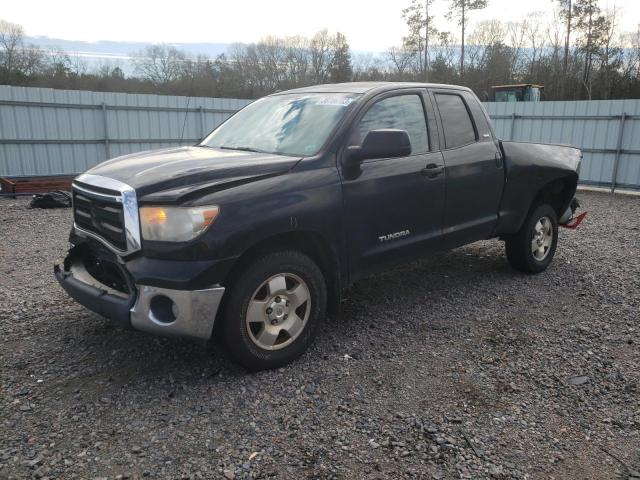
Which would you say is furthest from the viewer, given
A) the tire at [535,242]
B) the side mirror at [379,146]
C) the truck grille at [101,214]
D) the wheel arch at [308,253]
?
the tire at [535,242]

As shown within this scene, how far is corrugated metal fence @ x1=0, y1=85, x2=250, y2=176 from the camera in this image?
12453 millimetres

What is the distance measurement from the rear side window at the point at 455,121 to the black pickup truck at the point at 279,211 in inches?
0.6

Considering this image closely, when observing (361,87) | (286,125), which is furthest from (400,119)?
(286,125)

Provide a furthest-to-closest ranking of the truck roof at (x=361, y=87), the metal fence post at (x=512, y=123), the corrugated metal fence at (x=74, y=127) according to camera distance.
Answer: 1. the metal fence post at (x=512, y=123)
2. the corrugated metal fence at (x=74, y=127)
3. the truck roof at (x=361, y=87)

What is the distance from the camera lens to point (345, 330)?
432 cm

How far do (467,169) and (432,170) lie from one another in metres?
0.51

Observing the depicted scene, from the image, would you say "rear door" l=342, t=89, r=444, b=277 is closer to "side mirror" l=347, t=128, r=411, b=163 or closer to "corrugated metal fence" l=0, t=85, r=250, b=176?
"side mirror" l=347, t=128, r=411, b=163

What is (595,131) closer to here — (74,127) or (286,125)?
(286,125)

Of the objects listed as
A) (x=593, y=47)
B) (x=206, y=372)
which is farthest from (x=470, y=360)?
(x=593, y=47)

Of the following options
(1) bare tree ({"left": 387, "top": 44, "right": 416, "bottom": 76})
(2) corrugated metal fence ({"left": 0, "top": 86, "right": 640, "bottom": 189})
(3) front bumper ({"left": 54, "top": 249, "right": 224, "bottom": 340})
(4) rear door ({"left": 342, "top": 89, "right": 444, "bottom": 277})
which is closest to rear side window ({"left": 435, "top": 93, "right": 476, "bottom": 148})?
(4) rear door ({"left": 342, "top": 89, "right": 444, "bottom": 277})

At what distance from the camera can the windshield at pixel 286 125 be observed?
391cm

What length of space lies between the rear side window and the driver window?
0.27 meters

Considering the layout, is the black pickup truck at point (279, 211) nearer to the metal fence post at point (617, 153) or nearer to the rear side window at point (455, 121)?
the rear side window at point (455, 121)

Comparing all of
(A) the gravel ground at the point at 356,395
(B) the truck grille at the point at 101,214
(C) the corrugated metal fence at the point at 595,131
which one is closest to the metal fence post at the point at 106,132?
(A) the gravel ground at the point at 356,395
